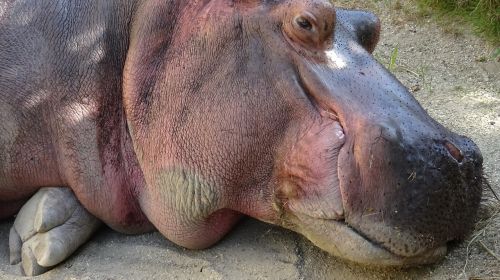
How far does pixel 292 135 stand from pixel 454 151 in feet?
1.59

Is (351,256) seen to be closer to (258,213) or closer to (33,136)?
(258,213)

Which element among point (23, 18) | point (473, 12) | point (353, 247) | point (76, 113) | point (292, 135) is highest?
point (23, 18)

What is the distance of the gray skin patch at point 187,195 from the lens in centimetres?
235

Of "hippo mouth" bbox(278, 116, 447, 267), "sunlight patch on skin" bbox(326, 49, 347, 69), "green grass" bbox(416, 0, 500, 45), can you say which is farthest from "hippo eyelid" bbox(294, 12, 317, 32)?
"green grass" bbox(416, 0, 500, 45)

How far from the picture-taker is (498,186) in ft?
9.11

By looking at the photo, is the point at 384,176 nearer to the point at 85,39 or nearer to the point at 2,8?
the point at 85,39

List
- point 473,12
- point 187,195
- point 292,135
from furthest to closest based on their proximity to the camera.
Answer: point 473,12 < point 187,195 < point 292,135

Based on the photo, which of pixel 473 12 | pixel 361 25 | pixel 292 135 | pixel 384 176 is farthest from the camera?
pixel 473 12

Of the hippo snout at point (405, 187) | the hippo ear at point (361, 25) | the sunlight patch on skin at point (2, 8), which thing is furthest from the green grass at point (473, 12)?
the sunlight patch on skin at point (2, 8)

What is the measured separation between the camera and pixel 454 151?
2160mm

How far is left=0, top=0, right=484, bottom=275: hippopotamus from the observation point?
2123 millimetres

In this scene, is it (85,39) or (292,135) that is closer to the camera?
(292,135)

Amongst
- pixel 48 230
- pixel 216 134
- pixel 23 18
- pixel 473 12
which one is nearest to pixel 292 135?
pixel 216 134

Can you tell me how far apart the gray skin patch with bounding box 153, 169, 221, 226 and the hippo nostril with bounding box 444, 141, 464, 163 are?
28.8 inches
